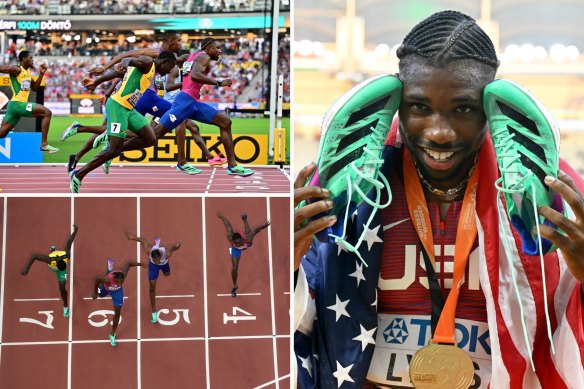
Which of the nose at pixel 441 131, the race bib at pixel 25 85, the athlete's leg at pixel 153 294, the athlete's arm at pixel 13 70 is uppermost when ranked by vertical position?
the athlete's arm at pixel 13 70

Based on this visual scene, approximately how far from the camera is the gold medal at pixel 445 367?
123cm

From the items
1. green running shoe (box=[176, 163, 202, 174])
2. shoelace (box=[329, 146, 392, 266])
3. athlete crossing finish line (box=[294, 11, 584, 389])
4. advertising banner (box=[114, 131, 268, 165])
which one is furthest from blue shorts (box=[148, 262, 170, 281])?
shoelace (box=[329, 146, 392, 266])

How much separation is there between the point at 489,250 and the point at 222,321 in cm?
434

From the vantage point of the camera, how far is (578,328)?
1.16m

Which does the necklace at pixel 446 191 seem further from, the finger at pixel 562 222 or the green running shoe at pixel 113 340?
the green running shoe at pixel 113 340

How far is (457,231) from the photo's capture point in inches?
49.0

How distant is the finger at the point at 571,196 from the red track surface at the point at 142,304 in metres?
4.25

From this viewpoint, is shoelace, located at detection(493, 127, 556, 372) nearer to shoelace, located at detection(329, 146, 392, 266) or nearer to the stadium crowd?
shoelace, located at detection(329, 146, 392, 266)

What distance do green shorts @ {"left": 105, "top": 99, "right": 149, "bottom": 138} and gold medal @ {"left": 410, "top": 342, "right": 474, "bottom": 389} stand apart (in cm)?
256

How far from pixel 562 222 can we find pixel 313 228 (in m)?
0.37

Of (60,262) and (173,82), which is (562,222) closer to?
(173,82)

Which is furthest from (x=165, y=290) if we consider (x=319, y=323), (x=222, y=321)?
(x=319, y=323)

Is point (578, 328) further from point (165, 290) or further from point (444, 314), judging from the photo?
point (165, 290)

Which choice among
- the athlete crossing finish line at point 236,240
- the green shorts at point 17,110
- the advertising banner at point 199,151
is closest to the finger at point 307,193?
the athlete crossing finish line at point 236,240
